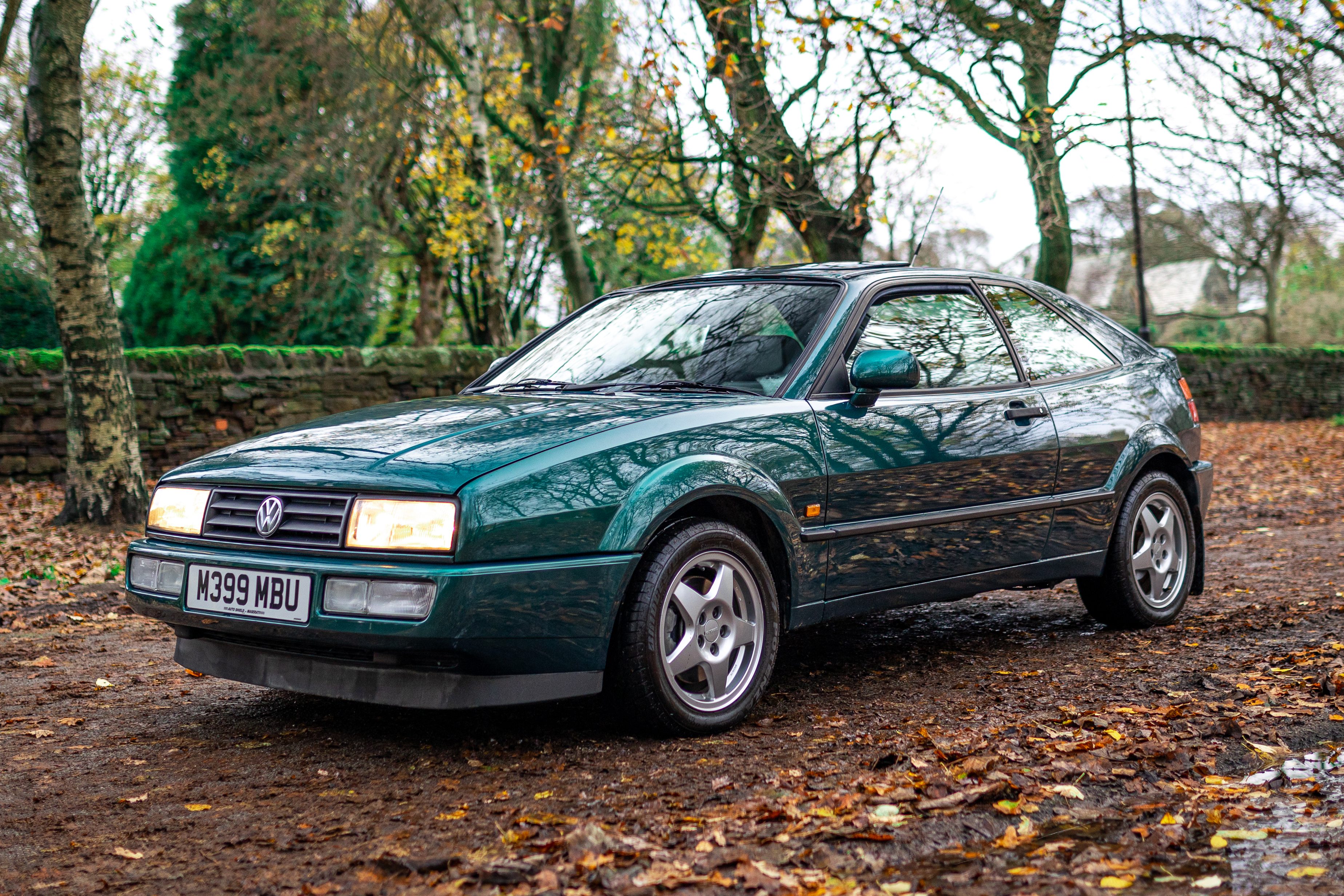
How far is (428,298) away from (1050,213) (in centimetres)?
1754

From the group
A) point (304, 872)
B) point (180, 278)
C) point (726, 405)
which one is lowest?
point (304, 872)

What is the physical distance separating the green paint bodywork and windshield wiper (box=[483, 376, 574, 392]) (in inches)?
3.5

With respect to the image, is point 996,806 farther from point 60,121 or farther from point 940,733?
point 60,121

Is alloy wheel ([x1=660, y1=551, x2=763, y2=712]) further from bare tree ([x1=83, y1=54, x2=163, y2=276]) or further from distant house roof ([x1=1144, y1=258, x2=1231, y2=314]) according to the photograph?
distant house roof ([x1=1144, y1=258, x2=1231, y2=314])

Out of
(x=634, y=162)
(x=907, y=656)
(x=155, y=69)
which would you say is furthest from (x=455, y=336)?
(x=907, y=656)

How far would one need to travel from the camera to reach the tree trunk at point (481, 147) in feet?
55.2

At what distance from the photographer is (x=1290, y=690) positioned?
4.25 metres

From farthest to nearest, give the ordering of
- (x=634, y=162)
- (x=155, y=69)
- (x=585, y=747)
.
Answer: (x=155, y=69) < (x=634, y=162) < (x=585, y=747)

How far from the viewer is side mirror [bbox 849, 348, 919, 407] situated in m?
4.20

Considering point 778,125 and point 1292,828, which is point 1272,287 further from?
point 1292,828

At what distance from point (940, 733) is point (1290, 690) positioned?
1.42 metres

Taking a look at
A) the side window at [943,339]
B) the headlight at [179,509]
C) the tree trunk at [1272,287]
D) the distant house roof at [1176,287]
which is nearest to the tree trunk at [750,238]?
the side window at [943,339]

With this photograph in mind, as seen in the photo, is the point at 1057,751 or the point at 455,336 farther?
the point at 455,336

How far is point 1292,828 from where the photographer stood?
2.88 metres
